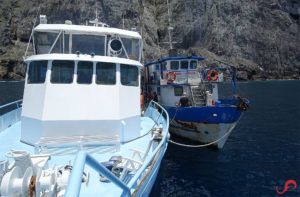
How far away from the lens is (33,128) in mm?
7371

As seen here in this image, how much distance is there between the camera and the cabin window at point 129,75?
837 cm

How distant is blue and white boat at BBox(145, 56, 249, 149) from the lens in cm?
1419

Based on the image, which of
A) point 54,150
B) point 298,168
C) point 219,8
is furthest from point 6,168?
point 219,8

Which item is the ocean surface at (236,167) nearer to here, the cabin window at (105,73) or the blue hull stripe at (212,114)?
the blue hull stripe at (212,114)

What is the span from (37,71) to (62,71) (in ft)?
3.16

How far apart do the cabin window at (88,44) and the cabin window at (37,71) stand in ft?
4.18

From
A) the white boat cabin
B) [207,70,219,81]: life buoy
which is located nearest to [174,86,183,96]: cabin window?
[207,70,219,81]: life buoy

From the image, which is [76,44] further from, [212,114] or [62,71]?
[212,114]

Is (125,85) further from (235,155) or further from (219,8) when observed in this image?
(219,8)

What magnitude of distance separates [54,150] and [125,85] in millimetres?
3302

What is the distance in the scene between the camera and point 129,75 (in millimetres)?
8609

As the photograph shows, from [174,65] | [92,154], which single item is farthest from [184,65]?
[92,154]

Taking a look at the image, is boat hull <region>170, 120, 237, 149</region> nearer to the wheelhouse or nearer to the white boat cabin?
the white boat cabin

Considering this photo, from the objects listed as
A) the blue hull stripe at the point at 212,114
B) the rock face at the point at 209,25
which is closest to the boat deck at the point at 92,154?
the blue hull stripe at the point at 212,114
